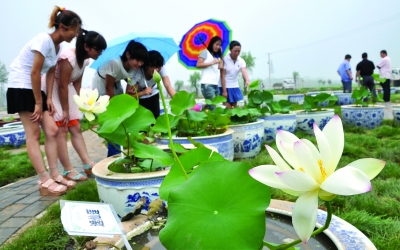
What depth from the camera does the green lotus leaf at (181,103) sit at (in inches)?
61.3

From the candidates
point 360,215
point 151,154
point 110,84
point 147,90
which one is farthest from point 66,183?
point 360,215

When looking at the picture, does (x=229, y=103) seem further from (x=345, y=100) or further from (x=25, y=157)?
(x=345, y=100)

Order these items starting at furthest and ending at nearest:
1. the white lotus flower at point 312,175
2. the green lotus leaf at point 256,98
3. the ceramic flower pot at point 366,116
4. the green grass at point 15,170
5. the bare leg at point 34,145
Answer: the ceramic flower pot at point 366,116
the green lotus leaf at point 256,98
the green grass at point 15,170
the bare leg at point 34,145
the white lotus flower at point 312,175

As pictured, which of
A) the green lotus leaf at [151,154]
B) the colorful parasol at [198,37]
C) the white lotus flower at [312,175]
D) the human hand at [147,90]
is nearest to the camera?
the white lotus flower at [312,175]

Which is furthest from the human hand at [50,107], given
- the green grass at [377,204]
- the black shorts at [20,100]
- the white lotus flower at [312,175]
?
the white lotus flower at [312,175]

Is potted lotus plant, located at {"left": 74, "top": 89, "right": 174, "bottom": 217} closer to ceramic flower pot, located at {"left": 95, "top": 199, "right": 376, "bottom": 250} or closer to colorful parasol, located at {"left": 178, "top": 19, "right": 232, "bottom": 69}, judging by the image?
ceramic flower pot, located at {"left": 95, "top": 199, "right": 376, "bottom": 250}

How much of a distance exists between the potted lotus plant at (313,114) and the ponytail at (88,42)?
177 centimetres

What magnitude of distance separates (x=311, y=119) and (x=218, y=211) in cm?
255

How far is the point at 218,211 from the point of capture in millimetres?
422

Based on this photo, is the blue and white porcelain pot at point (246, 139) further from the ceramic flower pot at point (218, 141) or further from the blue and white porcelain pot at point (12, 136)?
the blue and white porcelain pot at point (12, 136)

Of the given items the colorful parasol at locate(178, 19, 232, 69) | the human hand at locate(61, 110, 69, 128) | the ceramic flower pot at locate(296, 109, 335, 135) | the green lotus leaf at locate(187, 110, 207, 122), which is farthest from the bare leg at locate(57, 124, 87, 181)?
the colorful parasol at locate(178, 19, 232, 69)

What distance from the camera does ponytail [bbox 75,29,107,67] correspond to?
1840 mm

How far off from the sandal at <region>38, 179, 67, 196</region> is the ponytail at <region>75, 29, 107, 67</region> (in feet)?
2.47

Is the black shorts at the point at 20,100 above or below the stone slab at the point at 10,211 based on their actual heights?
above
